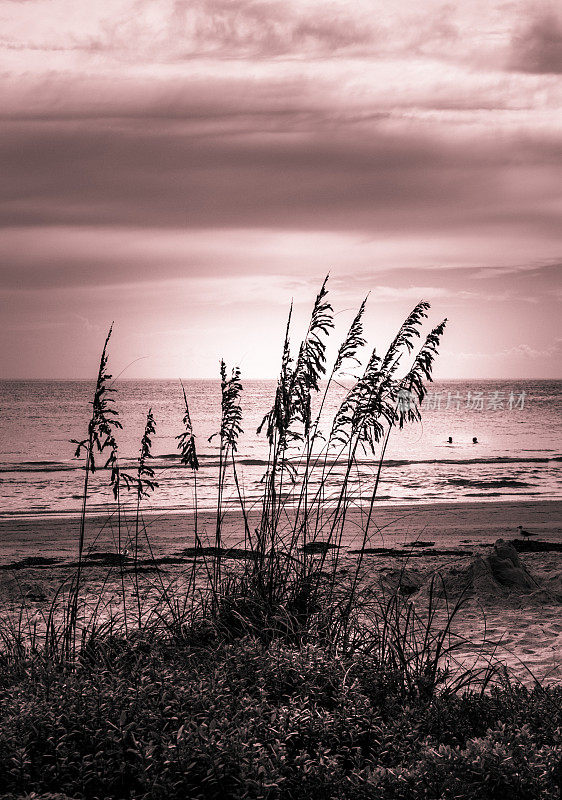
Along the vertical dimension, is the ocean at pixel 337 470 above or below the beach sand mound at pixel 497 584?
below

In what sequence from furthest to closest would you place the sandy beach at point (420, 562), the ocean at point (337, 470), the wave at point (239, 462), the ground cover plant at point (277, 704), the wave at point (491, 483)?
the wave at point (239, 462)
the wave at point (491, 483)
the ocean at point (337, 470)
the sandy beach at point (420, 562)
the ground cover plant at point (277, 704)

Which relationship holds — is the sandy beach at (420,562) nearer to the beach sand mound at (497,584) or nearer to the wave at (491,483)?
the beach sand mound at (497,584)

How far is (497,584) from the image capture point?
799cm

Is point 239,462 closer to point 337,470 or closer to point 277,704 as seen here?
point 337,470

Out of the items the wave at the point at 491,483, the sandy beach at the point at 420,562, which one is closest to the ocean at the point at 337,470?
the wave at the point at 491,483

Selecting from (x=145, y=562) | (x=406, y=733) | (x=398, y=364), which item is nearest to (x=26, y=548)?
(x=145, y=562)

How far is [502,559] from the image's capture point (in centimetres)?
824

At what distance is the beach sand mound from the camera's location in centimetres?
769

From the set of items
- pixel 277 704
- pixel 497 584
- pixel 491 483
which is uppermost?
pixel 277 704

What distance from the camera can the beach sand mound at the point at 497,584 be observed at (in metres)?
7.69

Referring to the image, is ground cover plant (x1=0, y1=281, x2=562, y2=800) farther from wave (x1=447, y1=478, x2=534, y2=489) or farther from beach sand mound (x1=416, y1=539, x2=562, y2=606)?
wave (x1=447, y1=478, x2=534, y2=489)

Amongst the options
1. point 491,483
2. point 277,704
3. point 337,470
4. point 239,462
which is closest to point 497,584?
point 277,704

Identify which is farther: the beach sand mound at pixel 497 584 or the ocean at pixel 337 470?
the ocean at pixel 337 470

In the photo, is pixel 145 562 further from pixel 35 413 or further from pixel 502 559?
pixel 35 413
